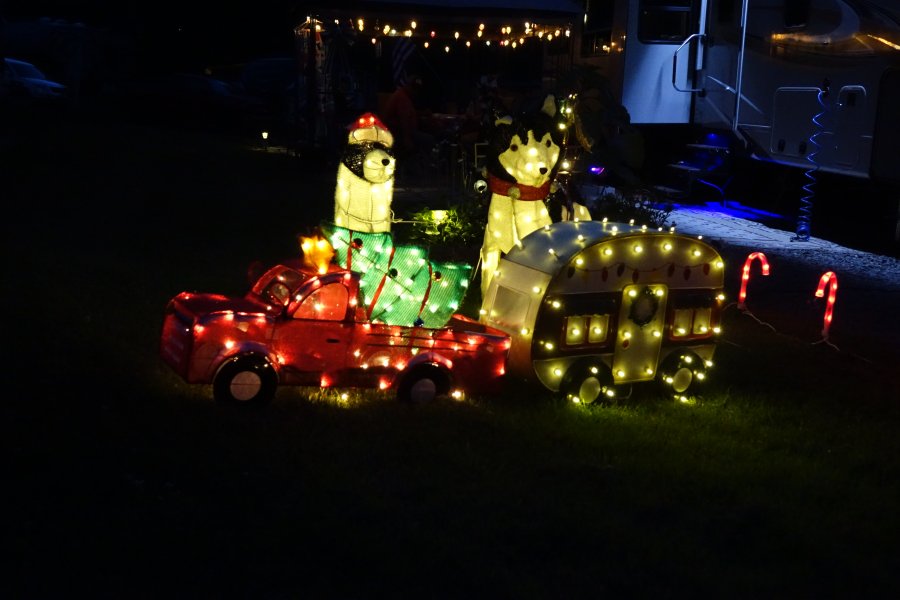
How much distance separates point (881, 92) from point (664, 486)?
7.56 metres

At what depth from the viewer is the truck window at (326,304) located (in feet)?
18.8

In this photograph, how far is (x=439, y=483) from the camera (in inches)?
189

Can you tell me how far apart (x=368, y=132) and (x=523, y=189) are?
1141mm

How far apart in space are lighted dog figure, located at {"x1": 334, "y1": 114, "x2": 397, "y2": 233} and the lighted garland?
79 cm

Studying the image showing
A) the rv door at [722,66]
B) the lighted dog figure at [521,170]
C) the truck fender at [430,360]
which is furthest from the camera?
the rv door at [722,66]

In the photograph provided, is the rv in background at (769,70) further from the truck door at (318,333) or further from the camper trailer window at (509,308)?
the truck door at (318,333)

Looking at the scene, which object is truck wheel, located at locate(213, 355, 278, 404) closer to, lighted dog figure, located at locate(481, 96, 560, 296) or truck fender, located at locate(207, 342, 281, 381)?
truck fender, located at locate(207, 342, 281, 381)

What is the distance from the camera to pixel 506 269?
250 inches

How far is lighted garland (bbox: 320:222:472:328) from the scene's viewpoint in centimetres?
629

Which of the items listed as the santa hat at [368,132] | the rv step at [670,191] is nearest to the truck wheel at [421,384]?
the santa hat at [368,132]

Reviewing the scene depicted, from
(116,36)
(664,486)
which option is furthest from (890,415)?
(116,36)

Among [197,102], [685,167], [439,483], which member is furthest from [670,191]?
[197,102]

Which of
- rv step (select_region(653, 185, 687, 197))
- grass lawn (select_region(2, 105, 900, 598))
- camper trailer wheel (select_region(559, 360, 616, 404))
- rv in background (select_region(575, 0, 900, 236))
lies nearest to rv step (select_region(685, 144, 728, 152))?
rv in background (select_region(575, 0, 900, 236))

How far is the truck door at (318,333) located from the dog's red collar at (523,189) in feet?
6.51
